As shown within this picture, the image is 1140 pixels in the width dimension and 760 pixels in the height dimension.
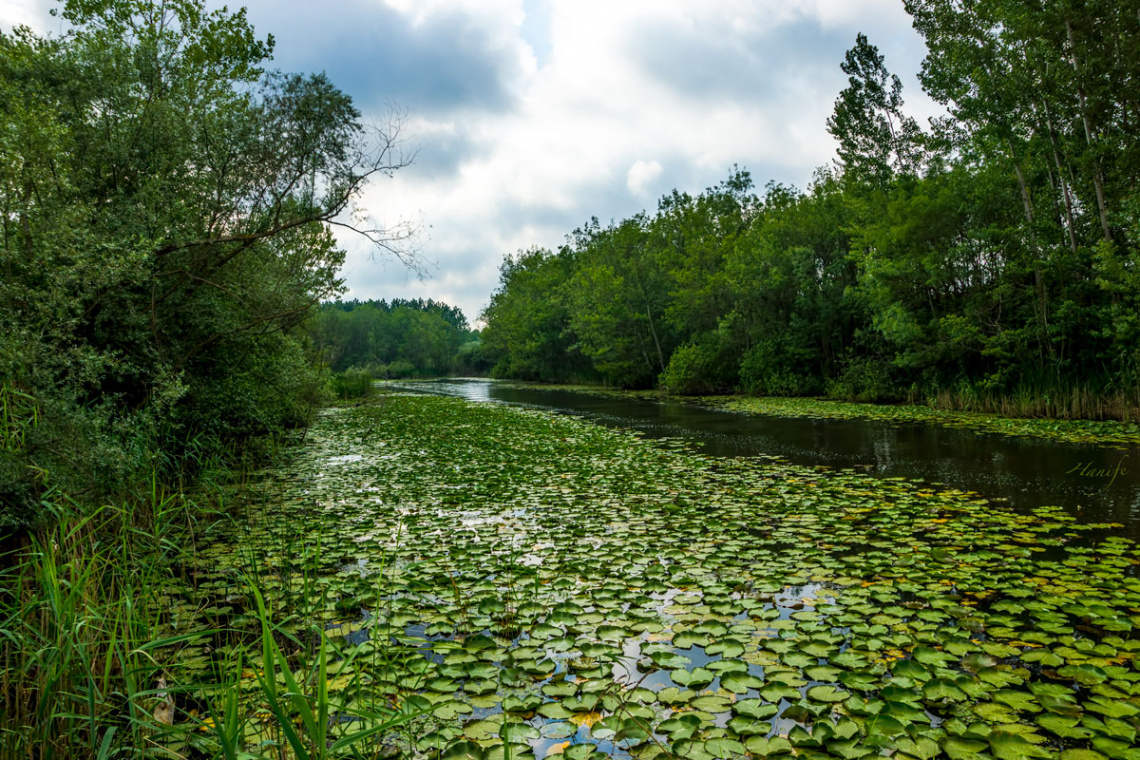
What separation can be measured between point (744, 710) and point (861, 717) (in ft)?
1.73

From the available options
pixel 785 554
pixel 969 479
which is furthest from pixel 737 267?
pixel 785 554

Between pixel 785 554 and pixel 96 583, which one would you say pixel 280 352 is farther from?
pixel 785 554

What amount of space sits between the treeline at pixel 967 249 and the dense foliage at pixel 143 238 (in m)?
15.3

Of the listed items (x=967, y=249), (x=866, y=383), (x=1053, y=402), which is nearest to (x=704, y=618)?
(x=1053, y=402)

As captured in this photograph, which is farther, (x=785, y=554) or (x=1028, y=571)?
(x=785, y=554)

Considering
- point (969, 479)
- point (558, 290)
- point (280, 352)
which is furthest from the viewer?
point (558, 290)

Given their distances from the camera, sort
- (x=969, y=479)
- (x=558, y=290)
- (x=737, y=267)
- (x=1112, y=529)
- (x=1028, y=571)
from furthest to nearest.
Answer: (x=558, y=290) < (x=737, y=267) < (x=969, y=479) < (x=1112, y=529) < (x=1028, y=571)

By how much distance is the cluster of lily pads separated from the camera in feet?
8.54

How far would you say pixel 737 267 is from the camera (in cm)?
2672

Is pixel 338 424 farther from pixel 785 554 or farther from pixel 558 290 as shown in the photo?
pixel 558 290

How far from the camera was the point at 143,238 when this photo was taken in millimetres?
6066

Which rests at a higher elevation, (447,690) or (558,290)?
(558,290)

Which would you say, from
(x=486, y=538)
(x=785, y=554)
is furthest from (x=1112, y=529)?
(x=486, y=538)

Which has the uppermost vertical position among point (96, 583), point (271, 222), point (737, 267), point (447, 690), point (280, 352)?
point (737, 267)
